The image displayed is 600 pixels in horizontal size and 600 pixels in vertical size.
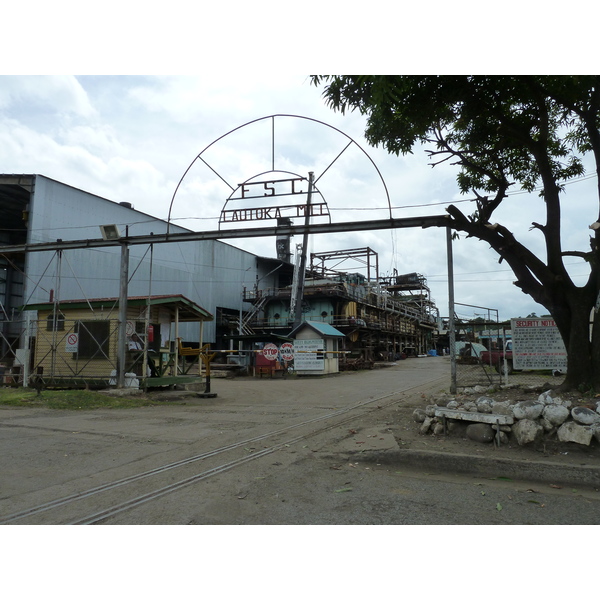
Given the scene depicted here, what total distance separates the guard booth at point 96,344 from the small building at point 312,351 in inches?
378

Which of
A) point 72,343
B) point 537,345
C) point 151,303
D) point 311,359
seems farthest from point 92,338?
point 537,345

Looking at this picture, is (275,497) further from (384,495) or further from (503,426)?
(503,426)

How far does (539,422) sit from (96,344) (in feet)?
47.5

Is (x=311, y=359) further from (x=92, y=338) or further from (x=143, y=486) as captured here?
(x=143, y=486)

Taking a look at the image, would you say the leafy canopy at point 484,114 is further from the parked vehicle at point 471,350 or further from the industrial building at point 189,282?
the industrial building at point 189,282

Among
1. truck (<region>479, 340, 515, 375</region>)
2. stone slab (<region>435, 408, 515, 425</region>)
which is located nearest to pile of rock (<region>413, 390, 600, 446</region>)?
stone slab (<region>435, 408, 515, 425</region>)

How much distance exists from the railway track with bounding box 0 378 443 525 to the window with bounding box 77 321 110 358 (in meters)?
10.0

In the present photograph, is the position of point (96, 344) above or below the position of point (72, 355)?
above

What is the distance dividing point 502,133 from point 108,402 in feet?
40.0

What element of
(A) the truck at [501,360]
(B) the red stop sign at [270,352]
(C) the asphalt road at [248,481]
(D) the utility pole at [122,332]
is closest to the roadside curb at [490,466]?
(C) the asphalt road at [248,481]

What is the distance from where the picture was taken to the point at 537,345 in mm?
10125

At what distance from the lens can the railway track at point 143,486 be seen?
430cm

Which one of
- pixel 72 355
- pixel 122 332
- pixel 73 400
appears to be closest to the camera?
pixel 73 400
